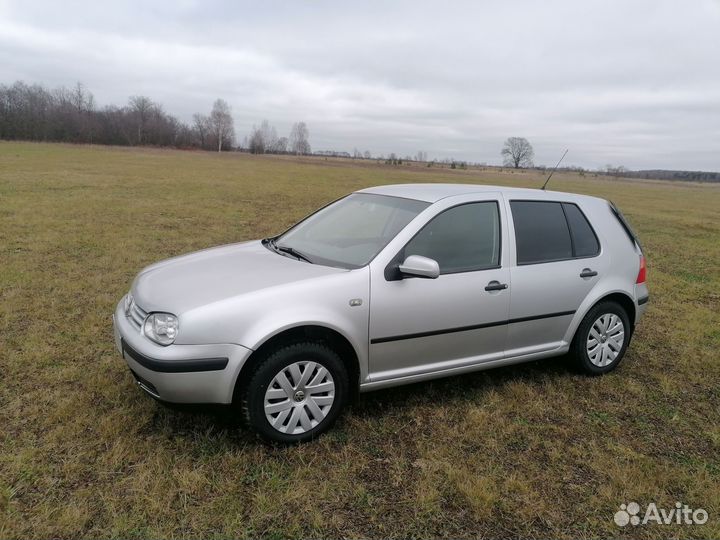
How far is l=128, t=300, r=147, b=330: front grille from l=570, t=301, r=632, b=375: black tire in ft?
11.0

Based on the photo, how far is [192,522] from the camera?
2.46 meters

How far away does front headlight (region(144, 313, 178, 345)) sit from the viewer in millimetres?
2822

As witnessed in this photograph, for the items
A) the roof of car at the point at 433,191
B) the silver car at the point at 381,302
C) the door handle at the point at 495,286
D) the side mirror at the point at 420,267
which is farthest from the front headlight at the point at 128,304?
the door handle at the point at 495,286

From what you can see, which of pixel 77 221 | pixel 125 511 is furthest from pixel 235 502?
pixel 77 221

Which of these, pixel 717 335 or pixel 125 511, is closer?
pixel 125 511

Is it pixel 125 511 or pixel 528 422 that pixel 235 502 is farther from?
pixel 528 422

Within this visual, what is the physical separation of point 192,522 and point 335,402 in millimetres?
1048

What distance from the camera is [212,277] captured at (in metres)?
3.21

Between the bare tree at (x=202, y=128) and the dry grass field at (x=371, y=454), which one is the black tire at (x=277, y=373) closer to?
the dry grass field at (x=371, y=454)

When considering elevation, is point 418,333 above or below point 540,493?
above

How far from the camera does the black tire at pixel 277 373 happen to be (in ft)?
9.46

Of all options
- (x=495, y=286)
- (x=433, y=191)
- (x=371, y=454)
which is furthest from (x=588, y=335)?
(x=371, y=454)

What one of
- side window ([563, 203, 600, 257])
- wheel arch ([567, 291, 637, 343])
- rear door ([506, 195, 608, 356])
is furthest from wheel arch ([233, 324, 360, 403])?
side window ([563, 203, 600, 257])

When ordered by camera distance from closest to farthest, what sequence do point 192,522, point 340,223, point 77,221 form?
point 192,522, point 340,223, point 77,221
